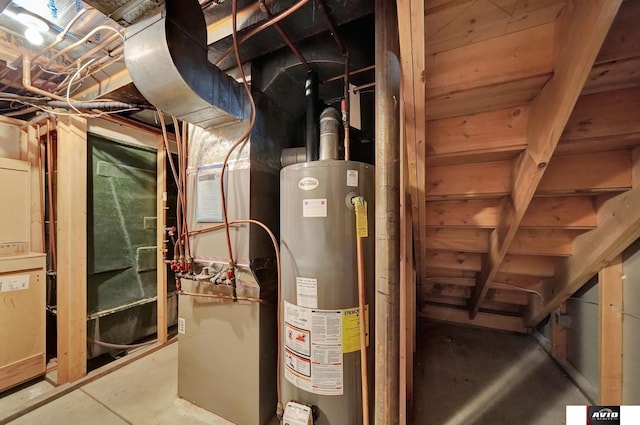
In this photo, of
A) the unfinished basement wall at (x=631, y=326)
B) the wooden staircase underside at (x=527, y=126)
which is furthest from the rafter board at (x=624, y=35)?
the unfinished basement wall at (x=631, y=326)

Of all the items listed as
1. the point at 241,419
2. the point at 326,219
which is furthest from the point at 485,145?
the point at 241,419

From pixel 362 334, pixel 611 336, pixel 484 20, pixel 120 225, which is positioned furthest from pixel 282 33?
pixel 611 336

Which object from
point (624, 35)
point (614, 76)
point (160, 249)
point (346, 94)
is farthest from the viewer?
point (160, 249)

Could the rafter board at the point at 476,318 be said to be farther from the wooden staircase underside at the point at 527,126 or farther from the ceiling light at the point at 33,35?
the ceiling light at the point at 33,35

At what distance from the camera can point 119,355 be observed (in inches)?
85.7

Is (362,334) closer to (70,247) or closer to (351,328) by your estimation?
(351,328)

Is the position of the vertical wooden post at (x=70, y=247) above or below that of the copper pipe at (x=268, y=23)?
below

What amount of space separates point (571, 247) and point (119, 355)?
3.78 meters

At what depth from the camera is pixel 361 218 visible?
1.07 m

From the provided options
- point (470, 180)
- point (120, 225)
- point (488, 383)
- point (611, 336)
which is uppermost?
point (470, 180)

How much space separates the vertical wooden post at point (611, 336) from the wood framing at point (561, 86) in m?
0.76

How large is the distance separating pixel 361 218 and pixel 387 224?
0.47 feet

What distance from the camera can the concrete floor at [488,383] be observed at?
4.96 ft

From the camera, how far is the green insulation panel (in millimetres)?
2000
